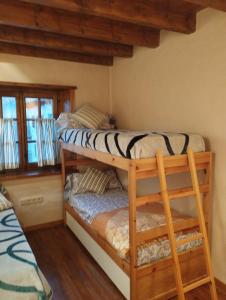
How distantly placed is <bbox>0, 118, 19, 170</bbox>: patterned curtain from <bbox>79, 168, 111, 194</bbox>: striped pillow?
100 cm

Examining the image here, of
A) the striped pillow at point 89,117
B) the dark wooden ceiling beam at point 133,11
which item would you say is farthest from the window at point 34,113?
the dark wooden ceiling beam at point 133,11

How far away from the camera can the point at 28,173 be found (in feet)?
11.2

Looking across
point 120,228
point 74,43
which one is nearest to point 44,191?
point 120,228

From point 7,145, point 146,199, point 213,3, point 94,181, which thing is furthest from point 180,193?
point 7,145

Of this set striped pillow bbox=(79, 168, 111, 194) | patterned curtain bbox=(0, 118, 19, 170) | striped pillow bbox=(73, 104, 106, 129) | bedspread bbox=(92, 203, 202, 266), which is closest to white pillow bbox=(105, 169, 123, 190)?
striped pillow bbox=(79, 168, 111, 194)

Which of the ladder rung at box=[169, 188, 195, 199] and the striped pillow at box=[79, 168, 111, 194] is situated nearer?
the ladder rung at box=[169, 188, 195, 199]

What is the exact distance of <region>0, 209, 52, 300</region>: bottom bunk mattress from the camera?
147cm

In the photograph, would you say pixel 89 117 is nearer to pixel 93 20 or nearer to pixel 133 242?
pixel 93 20

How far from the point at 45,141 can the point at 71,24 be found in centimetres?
173

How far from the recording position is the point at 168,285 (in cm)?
207

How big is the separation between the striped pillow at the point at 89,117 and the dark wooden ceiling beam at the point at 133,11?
61.0 inches

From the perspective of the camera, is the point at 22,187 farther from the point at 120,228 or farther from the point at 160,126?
the point at 160,126

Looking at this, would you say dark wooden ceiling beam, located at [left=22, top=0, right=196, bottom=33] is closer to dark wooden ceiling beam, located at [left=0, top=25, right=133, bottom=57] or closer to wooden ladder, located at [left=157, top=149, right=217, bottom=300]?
dark wooden ceiling beam, located at [left=0, top=25, right=133, bottom=57]

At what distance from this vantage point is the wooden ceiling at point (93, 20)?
1817mm
